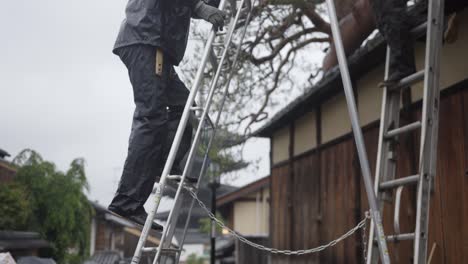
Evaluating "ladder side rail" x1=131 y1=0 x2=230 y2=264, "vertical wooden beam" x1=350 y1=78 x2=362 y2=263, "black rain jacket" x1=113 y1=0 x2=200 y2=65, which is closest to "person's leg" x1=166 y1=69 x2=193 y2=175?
"black rain jacket" x1=113 y1=0 x2=200 y2=65

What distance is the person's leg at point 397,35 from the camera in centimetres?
400

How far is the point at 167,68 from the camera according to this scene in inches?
139

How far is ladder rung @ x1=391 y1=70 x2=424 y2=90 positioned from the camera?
367cm

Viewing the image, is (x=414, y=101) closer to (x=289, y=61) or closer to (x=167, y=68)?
(x=167, y=68)

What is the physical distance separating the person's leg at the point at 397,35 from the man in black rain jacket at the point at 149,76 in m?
1.33

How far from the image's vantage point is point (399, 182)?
346cm

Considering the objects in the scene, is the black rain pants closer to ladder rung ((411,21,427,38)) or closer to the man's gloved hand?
the man's gloved hand

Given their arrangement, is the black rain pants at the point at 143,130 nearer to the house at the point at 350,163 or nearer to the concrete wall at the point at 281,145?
the house at the point at 350,163

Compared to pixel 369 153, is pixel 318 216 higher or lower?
lower

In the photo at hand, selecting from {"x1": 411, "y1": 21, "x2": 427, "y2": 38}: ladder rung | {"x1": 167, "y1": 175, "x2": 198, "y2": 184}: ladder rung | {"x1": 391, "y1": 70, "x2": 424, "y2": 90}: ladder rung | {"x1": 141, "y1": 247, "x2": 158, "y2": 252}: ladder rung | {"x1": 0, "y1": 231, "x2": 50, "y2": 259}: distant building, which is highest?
{"x1": 411, "y1": 21, "x2": 427, "y2": 38}: ladder rung

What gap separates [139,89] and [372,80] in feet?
14.7

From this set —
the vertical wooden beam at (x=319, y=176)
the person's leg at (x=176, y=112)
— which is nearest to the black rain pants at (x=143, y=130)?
the person's leg at (x=176, y=112)

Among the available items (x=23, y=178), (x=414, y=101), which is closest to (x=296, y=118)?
(x=414, y=101)

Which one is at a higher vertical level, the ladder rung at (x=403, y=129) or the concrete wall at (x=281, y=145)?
the concrete wall at (x=281, y=145)
